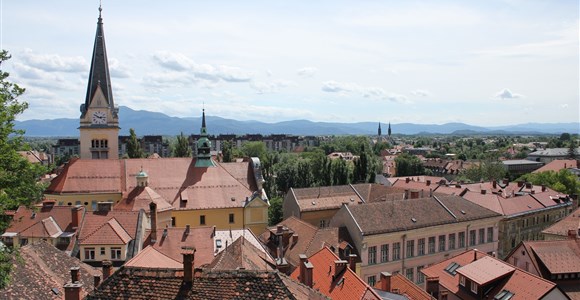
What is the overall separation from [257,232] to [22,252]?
29.0 m

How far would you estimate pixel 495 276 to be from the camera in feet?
100

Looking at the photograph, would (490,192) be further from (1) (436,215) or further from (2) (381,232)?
(2) (381,232)

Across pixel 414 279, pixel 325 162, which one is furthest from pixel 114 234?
pixel 325 162

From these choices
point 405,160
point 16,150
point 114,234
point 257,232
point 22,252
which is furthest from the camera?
point 405,160

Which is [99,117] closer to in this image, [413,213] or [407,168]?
[413,213]

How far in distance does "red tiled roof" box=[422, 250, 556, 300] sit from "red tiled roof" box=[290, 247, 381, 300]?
27.8 ft

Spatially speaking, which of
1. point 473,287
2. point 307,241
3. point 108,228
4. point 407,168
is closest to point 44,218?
point 108,228

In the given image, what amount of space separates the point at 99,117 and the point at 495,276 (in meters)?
50.1

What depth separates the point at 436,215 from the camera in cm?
4875

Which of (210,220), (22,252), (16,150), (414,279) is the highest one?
(16,150)

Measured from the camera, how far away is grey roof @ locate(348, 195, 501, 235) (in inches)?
1763

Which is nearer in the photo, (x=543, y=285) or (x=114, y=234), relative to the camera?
(x=543, y=285)

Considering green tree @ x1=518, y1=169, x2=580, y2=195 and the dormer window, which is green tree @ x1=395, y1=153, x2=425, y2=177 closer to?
green tree @ x1=518, y1=169, x2=580, y2=195

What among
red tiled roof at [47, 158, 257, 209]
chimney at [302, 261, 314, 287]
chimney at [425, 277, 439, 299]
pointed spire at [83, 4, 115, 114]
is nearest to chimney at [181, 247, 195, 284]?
chimney at [302, 261, 314, 287]
